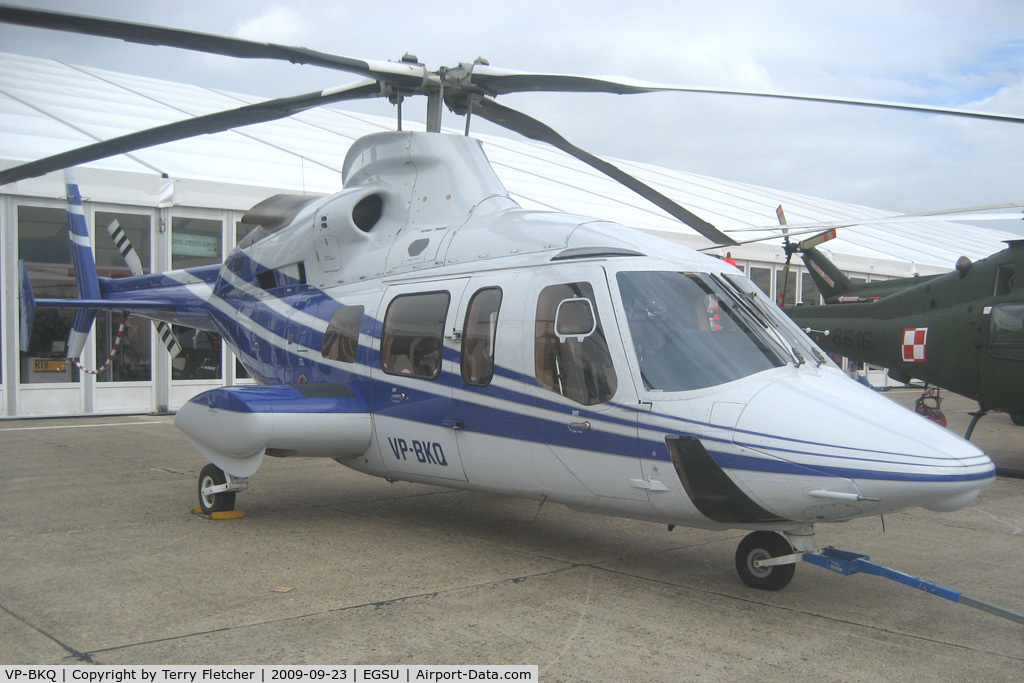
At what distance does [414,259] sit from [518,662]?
376 centimetres

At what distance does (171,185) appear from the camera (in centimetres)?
1557

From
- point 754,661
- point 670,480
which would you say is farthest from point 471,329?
point 754,661

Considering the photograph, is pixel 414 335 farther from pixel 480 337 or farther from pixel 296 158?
pixel 296 158

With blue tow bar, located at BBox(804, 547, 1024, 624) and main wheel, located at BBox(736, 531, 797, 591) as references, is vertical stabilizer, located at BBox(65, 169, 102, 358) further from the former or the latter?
blue tow bar, located at BBox(804, 547, 1024, 624)

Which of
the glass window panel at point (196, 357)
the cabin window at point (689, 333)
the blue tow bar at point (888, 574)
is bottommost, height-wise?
the glass window panel at point (196, 357)

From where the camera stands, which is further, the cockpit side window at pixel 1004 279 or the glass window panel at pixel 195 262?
the glass window panel at pixel 195 262

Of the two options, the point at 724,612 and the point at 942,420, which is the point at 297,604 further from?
the point at 942,420

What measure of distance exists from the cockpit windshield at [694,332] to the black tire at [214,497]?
3931 mm

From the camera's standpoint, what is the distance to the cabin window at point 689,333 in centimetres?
516

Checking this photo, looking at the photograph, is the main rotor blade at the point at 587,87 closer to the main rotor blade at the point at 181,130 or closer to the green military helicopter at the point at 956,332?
the main rotor blade at the point at 181,130

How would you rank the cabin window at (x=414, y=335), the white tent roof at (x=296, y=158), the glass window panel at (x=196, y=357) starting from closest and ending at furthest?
the cabin window at (x=414, y=335) < the glass window panel at (x=196, y=357) < the white tent roof at (x=296, y=158)

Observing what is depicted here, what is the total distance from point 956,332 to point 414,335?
7.55m

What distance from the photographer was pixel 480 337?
616cm

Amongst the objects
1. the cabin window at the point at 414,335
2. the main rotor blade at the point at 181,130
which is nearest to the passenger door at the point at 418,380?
the cabin window at the point at 414,335
